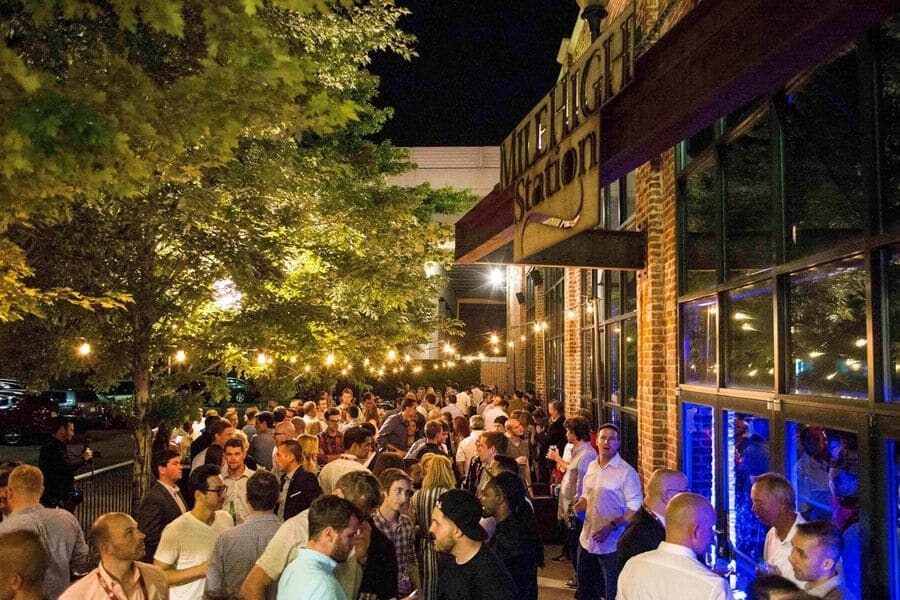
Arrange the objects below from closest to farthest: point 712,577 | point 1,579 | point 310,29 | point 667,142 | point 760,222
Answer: point 1,579 < point 712,577 < point 667,142 < point 760,222 < point 310,29

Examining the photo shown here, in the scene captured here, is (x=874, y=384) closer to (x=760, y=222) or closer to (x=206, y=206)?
(x=760, y=222)

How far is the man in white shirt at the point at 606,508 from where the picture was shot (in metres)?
7.30

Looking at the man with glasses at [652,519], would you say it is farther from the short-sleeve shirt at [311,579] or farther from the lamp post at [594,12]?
the lamp post at [594,12]

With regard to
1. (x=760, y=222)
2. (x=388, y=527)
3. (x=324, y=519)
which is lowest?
(x=388, y=527)

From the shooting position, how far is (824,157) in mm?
5012

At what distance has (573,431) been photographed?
29.2ft

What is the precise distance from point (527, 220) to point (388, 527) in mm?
2607

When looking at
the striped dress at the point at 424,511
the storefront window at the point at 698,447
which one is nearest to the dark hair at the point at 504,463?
the striped dress at the point at 424,511

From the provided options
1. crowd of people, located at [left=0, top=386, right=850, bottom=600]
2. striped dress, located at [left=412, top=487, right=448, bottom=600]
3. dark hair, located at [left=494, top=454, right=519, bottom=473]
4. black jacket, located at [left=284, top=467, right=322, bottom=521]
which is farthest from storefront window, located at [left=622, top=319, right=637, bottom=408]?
black jacket, located at [left=284, top=467, right=322, bottom=521]

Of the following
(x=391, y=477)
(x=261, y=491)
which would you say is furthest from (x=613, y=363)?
(x=261, y=491)

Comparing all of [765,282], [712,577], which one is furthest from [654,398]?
[712,577]

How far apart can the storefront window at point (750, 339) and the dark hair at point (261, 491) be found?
3.51 meters

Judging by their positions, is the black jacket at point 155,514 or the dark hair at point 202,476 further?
the black jacket at point 155,514

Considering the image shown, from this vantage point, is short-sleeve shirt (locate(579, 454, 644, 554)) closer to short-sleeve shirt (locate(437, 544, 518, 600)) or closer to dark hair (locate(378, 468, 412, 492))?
dark hair (locate(378, 468, 412, 492))
